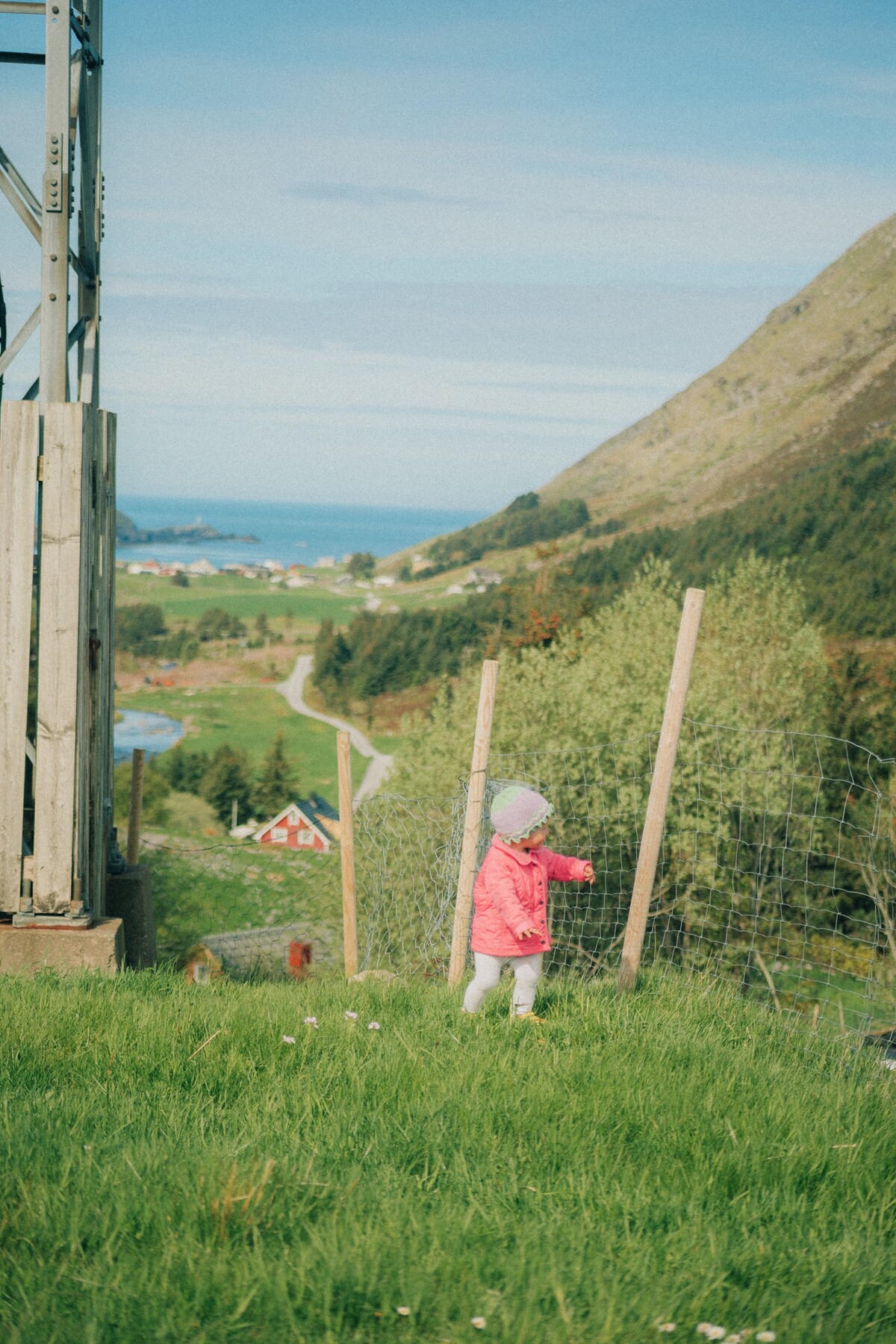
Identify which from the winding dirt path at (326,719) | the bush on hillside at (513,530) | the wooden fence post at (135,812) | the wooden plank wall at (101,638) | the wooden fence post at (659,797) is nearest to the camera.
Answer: the wooden fence post at (659,797)

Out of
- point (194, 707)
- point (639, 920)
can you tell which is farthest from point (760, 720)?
point (194, 707)

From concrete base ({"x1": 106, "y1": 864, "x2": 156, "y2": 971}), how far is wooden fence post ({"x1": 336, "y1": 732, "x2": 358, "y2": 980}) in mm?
1303

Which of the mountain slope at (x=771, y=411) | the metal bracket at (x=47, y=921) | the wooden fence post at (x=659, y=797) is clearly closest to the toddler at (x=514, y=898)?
the wooden fence post at (x=659, y=797)

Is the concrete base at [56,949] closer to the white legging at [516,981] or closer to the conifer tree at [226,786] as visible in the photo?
the white legging at [516,981]

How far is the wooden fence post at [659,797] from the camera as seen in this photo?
5.70m

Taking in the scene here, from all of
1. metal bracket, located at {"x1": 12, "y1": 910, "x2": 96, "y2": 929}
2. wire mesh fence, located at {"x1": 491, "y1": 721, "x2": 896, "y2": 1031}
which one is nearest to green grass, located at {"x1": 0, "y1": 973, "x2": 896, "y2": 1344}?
metal bracket, located at {"x1": 12, "y1": 910, "x2": 96, "y2": 929}

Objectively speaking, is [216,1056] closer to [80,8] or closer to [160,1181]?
[160,1181]

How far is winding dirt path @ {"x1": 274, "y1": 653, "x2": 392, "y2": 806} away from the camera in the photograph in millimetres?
77938

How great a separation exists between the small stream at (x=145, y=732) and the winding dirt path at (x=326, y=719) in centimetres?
1093

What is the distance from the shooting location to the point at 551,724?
3002 cm

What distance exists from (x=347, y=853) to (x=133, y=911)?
1.50 m

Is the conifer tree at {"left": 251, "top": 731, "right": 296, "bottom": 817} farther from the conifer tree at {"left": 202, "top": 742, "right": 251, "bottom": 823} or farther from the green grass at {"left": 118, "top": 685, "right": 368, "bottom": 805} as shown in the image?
the green grass at {"left": 118, "top": 685, "right": 368, "bottom": 805}

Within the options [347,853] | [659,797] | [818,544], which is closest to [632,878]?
[347,853]

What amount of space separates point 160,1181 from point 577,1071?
5.57 feet
